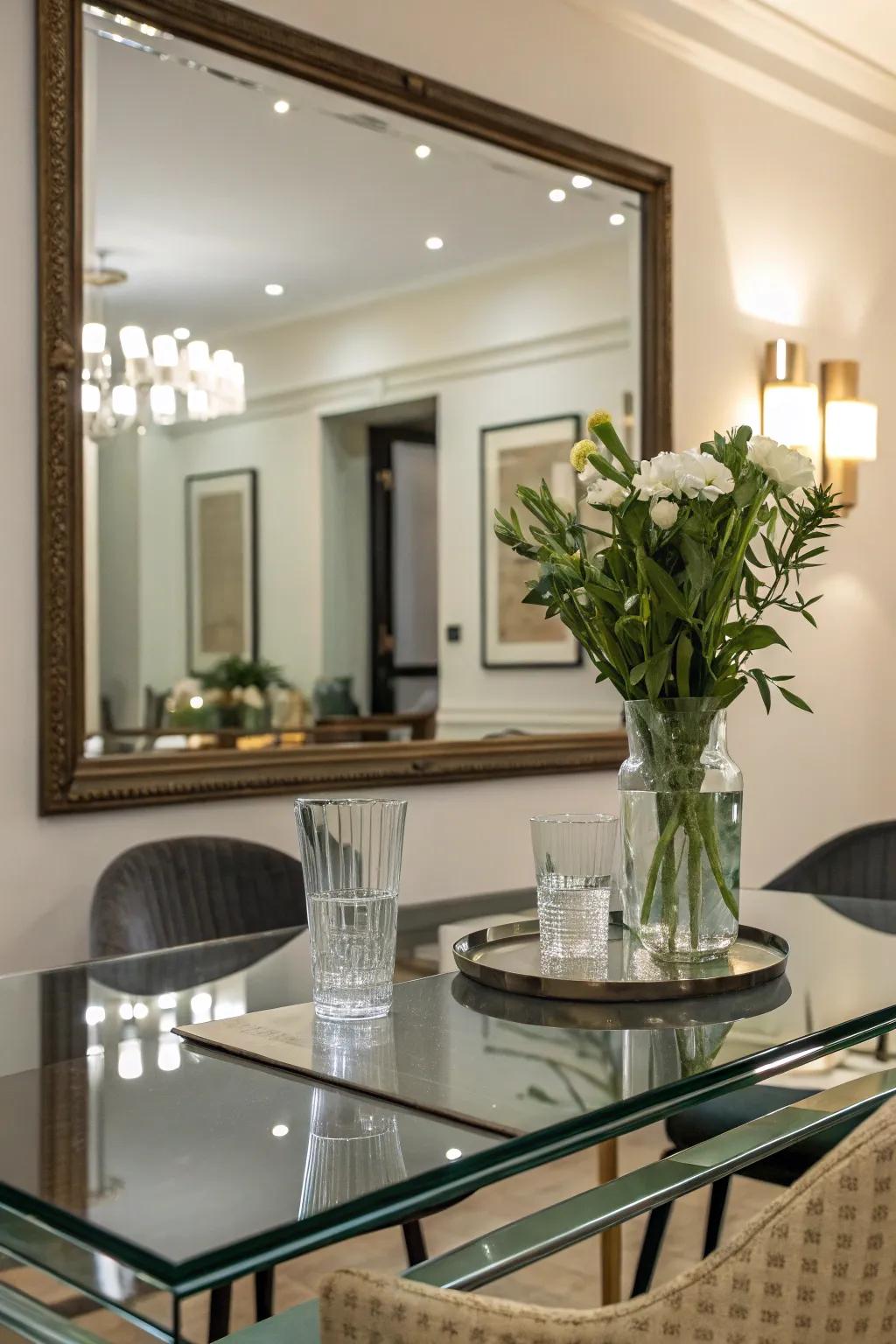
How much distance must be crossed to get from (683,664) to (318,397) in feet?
5.57

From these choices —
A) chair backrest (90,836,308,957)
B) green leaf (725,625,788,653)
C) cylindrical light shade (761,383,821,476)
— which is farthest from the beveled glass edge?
→ cylindrical light shade (761,383,821,476)

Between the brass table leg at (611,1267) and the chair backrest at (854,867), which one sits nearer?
the brass table leg at (611,1267)

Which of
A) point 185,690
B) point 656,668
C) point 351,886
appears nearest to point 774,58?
point 185,690

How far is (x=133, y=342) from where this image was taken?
2588mm

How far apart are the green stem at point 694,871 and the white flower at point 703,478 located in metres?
0.30

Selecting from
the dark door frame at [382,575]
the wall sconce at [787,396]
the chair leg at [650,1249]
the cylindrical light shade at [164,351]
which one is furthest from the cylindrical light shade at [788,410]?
the chair leg at [650,1249]

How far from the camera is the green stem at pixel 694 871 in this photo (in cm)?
142

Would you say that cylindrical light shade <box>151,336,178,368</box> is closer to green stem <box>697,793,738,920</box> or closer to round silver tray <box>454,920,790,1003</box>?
round silver tray <box>454,920,790,1003</box>

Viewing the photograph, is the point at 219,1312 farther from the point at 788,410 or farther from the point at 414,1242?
the point at 788,410

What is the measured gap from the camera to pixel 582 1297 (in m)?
2.54

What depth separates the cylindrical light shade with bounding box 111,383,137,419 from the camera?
2.56 metres

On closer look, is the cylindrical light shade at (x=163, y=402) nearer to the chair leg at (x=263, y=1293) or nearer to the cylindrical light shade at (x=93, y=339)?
the cylindrical light shade at (x=93, y=339)

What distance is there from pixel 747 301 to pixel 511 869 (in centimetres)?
175

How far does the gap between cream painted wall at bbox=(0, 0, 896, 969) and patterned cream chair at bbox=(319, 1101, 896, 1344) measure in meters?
1.75
